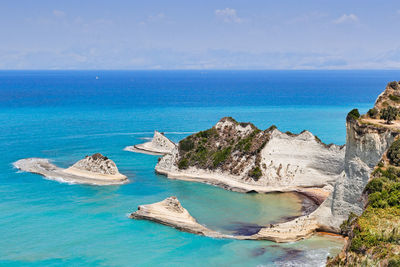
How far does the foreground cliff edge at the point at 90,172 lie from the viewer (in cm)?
5988

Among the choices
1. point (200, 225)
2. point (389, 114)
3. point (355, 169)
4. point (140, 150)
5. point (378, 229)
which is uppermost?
point (389, 114)

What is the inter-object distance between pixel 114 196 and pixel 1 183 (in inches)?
608

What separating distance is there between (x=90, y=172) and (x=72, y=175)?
2314 millimetres

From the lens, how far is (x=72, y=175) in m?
61.4

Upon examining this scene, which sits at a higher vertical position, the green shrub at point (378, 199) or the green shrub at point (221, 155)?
the green shrub at point (378, 199)

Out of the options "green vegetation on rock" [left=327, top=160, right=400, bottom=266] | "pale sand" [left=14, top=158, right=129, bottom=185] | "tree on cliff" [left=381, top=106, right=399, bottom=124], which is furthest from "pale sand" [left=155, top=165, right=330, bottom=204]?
"green vegetation on rock" [left=327, top=160, right=400, bottom=266]

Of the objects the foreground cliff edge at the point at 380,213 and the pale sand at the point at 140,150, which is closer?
the foreground cliff edge at the point at 380,213

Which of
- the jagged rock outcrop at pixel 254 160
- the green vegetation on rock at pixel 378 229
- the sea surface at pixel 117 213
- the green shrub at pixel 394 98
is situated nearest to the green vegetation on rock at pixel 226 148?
the jagged rock outcrop at pixel 254 160

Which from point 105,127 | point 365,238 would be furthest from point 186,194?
point 105,127

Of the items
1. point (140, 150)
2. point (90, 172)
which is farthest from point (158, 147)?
point (90, 172)

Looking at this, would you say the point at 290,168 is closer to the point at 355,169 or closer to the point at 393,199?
the point at 355,169

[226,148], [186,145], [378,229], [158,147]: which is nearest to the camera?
[378,229]

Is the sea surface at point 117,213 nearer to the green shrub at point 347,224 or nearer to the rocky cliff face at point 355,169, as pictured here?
the green shrub at point 347,224

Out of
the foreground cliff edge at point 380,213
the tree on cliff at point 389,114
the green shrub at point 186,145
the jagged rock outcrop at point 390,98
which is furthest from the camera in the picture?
the green shrub at point 186,145
